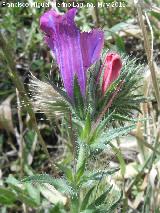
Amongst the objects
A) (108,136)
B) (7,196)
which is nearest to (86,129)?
(108,136)

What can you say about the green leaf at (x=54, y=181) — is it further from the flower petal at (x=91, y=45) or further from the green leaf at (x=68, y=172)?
Answer: the flower petal at (x=91, y=45)

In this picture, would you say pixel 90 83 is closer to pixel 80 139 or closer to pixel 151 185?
pixel 80 139

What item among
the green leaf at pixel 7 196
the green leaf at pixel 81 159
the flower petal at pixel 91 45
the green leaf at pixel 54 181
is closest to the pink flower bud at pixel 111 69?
the flower petal at pixel 91 45

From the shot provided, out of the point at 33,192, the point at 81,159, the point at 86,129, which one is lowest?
the point at 33,192

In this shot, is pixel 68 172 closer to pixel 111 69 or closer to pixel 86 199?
pixel 86 199

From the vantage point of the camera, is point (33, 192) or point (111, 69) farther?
point (33, 192)

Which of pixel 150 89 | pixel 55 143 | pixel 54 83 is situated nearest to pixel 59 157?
pixel 55 143

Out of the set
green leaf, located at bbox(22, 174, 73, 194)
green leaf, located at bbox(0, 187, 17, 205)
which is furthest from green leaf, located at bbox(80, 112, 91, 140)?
green leaf, located at bbox(0, 187, 17, 205)
